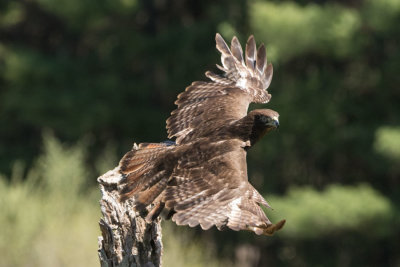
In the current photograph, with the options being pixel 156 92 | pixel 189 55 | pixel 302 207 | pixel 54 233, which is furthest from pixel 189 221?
pixel 156 92

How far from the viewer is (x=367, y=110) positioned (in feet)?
48.8

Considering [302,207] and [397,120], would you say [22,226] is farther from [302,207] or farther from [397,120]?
[397,120]

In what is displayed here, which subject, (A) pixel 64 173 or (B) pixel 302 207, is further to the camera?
(B) pixel 302 207

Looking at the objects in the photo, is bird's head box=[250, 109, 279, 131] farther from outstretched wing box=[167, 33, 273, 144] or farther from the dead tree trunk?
the dead tree trunk

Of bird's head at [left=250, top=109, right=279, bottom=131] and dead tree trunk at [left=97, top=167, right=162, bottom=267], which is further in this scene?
bird's head at [left=250, top=109, right=279, bottom=131]

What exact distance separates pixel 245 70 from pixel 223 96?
1.43 ft

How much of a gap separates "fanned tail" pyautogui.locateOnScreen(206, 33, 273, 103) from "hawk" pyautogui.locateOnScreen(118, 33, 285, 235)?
0.24 meters

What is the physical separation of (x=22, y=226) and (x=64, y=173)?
0.89 m

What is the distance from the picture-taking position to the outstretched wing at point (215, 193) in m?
4.93

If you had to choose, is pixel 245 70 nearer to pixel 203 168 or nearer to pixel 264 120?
pixel 264 120

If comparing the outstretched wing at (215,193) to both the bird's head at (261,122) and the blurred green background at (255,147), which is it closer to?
the bird's head at (261,122)

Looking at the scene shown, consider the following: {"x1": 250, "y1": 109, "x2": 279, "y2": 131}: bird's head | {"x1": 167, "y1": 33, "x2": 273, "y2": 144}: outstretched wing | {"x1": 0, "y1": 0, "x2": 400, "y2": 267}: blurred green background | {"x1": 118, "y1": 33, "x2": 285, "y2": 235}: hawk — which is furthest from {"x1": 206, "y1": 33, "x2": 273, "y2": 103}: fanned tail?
{"x1": 0, "y1": 0, "x2": 400, "y2": 267}: blurred green background

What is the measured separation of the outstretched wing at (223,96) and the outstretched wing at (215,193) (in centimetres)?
42

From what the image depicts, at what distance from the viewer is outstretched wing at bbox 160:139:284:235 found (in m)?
4.93
